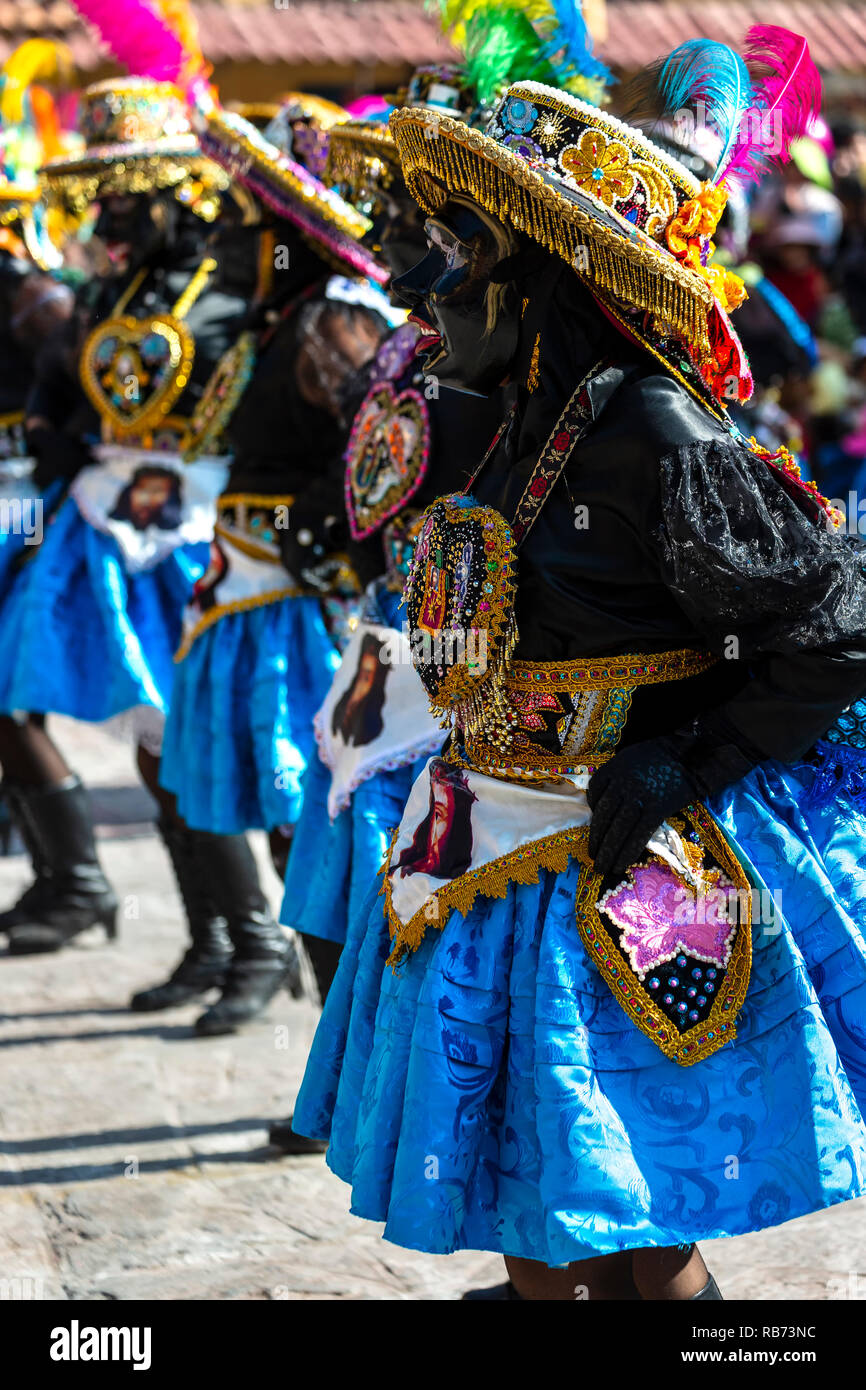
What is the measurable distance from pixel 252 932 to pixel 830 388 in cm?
551

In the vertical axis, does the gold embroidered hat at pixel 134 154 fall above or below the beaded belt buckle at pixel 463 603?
above

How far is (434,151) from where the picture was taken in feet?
7.49

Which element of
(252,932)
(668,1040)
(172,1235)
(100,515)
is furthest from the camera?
(100,515)

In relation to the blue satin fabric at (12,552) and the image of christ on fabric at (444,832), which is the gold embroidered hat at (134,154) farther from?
the image of christ on fabric at (444,832)

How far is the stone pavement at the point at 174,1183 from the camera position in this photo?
3.24 metres

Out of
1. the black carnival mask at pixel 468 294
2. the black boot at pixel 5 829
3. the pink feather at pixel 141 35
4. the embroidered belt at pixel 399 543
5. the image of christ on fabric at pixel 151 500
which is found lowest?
the black boot at pixel 5 829

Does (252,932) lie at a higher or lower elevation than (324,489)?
lower

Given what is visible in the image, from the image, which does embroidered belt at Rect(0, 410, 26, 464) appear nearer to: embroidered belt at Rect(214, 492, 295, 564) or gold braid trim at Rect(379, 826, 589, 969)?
embroidered belt at Rect(214, 492, 295, 564)

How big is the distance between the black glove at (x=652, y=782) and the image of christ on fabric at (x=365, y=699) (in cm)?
114

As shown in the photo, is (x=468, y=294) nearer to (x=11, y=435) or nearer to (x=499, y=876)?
(x=499, y=876)

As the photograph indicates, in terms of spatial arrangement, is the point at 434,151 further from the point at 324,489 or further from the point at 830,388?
the point at 830,388

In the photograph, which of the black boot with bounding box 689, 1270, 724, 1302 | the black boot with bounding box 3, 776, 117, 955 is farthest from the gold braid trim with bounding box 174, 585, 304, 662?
the black boot with bounding box 689, 1270, 724, 1302

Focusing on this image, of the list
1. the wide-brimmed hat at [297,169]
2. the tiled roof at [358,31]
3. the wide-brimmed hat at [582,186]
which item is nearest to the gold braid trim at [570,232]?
the wide-brimmed hat at [582,186]
